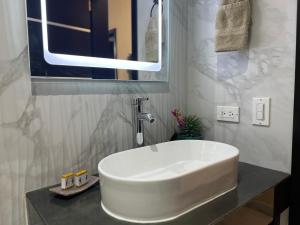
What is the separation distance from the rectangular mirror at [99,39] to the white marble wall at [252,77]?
21cm

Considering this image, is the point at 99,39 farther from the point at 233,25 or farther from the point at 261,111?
the point at 261,111

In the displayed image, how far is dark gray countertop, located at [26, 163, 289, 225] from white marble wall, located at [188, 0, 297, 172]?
0.20 m

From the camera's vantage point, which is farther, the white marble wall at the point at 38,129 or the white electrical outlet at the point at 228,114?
the white electrical outlet at the point at 228,114

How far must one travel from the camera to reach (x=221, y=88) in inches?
47.3

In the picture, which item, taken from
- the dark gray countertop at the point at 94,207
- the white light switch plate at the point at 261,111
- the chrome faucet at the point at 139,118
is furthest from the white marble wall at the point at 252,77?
the chrome faucet at the point at 139,118

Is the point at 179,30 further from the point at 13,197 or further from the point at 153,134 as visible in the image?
the point at 13,197

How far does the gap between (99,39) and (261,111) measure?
79cm

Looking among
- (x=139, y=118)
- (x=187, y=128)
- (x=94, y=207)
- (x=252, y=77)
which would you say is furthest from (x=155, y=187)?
(x=252, y=77)

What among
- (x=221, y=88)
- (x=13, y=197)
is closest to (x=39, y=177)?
(x=13, y=197)

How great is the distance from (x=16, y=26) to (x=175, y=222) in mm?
814

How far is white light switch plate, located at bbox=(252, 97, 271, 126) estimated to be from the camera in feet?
3.34

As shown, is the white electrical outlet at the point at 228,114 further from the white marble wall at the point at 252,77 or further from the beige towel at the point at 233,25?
the beige towel at the point at 233,25

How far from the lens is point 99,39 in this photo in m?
0.98

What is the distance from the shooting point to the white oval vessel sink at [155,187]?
63 centimetres
